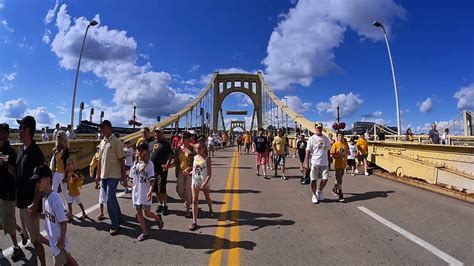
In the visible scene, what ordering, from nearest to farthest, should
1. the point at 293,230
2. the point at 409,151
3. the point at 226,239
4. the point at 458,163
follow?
1. the point at 226,239
2. the point at 293,230
3. the point at 458,163
4. the point at 409,151

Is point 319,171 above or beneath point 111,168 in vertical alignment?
beneath

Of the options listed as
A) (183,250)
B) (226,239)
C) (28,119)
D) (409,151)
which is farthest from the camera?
(409,151)

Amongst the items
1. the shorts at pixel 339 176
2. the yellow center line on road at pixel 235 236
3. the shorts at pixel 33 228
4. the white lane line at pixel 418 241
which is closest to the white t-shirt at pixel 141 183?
the yellow center line on road at pixel 235 236

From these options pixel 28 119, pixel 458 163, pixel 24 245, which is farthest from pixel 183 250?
pixel 458 163

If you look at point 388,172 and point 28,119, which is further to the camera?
point 388,172

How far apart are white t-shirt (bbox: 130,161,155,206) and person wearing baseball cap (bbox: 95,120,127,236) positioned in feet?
1.07

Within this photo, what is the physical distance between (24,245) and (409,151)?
1166 cm

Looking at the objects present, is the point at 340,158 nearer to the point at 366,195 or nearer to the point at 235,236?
the point at 366,195

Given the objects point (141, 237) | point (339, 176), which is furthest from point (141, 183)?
point (339, 176)

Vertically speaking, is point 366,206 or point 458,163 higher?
point 458,163

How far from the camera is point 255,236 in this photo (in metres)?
5.34

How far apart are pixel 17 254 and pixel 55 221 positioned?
144cm

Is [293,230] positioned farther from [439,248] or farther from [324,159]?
[324,159]

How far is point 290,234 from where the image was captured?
5438mm
